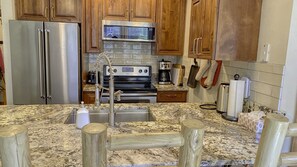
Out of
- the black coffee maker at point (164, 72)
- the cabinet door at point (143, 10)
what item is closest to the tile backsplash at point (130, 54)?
the black coffee maker at point (164, 72)

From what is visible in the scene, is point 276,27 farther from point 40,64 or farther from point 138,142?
point 40,64

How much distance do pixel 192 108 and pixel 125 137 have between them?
1.56 metres

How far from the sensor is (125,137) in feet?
1.67

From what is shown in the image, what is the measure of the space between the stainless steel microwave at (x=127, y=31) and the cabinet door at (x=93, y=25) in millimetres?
79

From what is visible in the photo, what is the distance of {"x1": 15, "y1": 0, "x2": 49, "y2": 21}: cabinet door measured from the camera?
8.86ft

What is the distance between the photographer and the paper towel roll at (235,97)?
166 centimetres

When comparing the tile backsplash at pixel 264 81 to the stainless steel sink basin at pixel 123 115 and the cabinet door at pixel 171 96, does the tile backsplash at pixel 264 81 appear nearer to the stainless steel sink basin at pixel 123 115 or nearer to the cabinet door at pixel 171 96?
the stainless steel sink basin at pixel 123 115

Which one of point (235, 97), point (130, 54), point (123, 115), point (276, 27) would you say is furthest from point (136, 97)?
point (276, 27)

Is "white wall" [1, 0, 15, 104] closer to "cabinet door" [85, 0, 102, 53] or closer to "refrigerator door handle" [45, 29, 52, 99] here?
"refrigerator door handle" [45, 29, 52, 99]

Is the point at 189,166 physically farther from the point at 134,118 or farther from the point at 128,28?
the point at 128,28

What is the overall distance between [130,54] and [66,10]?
1139 millimetres

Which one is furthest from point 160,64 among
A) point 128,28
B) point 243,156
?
point 243,156

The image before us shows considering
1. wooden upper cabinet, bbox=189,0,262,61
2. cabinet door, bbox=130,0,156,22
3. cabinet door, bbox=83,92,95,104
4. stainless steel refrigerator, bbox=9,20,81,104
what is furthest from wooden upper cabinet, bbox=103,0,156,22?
wooden upper cabinet, bbox=189,0,262,61

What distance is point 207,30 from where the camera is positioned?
70.8 inches
